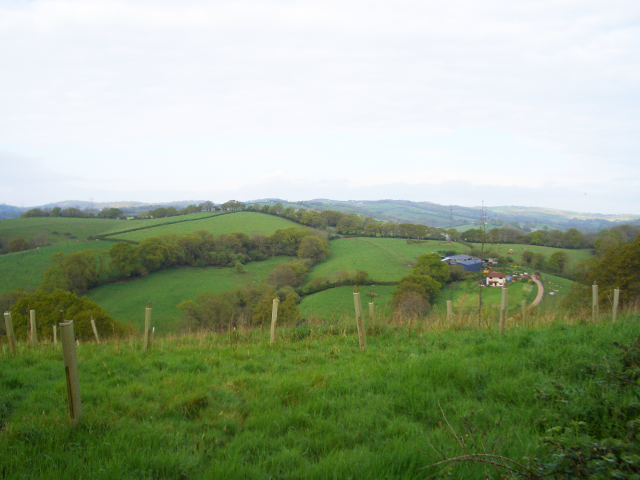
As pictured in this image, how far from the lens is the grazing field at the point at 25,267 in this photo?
1929 inches

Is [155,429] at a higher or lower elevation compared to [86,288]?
higher

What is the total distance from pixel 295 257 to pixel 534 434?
233 ft

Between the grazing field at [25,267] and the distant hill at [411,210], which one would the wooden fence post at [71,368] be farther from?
the distant hill at [411,210]

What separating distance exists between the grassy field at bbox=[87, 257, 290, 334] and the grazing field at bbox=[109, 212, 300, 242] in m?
14.9

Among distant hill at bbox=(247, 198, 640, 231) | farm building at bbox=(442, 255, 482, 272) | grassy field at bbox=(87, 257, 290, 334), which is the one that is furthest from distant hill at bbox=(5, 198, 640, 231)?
grassy field at bbox=(87, 257, 290, 334)

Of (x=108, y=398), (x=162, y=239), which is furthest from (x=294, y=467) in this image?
(x=162, y=239)

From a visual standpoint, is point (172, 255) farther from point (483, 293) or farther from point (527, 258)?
point (527, 258)

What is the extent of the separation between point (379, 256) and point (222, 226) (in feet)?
133

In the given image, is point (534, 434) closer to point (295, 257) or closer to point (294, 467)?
point (294, 467)

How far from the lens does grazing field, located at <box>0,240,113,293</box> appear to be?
161ft

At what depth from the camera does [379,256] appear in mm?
65875

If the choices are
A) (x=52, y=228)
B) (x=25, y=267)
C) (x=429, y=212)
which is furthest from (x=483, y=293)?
(x=429, y=212)

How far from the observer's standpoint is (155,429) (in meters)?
3.62

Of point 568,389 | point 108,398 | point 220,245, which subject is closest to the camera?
point 568,389
